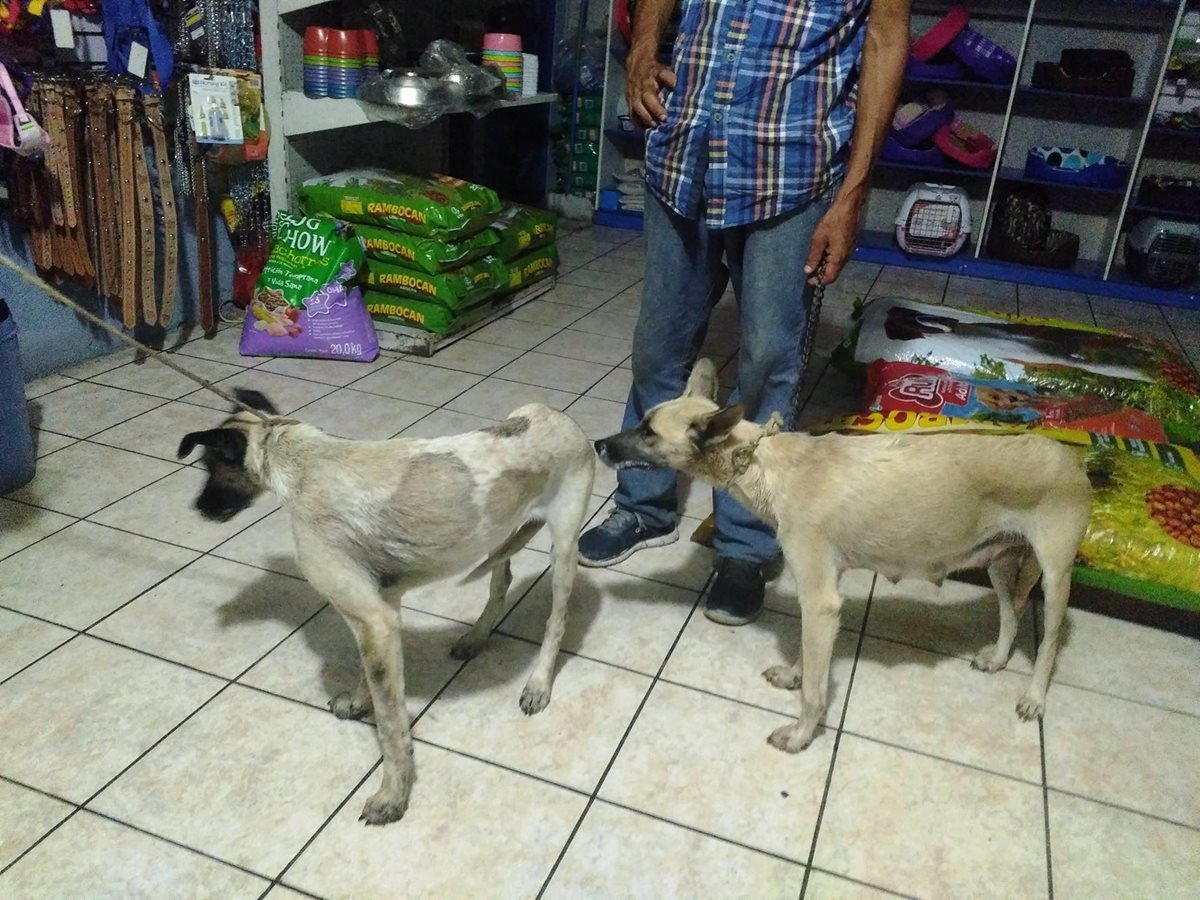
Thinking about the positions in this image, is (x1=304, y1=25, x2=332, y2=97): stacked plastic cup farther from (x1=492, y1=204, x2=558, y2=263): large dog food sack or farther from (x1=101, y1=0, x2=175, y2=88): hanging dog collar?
(x1=492, y1=204, x2=558, y2=263): large dog food sack

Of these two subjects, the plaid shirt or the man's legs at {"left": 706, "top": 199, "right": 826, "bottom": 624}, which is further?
the man's legs at {"left": 706, "top": 199, "right": 826, "bottom": 624}

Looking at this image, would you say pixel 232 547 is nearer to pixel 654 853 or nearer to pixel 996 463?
pixel 654 853

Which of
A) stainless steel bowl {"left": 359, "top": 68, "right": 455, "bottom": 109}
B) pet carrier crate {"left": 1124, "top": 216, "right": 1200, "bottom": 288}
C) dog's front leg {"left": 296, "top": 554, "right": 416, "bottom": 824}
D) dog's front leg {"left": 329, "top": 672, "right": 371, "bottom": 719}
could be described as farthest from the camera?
pet carrier crate {"left": 1124, "top": 216, "right": 1200, "bottom": 288}

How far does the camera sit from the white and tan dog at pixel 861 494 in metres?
1.74

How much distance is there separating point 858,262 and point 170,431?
4.26 metres

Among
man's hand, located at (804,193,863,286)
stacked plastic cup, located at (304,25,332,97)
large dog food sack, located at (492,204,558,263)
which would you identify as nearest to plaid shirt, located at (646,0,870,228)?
man's hand, located at (804,193,863,286)

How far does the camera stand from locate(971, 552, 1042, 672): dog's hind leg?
78.9 inches

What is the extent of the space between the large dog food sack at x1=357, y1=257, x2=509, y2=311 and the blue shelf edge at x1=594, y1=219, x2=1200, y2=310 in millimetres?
2921

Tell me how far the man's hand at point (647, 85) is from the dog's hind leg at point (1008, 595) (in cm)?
125

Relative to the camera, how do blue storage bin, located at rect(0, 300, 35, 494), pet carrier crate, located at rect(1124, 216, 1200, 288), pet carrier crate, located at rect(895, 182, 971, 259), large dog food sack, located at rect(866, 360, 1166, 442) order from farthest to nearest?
1. pet carrier crate, located at rect(895, 182, 971, 259)
2. pet carrier crate, located at rect(1124, 216, 1200, 288)
3. large dog food sack, located at rect(866, 360, 1166, 442)
4. blue storage bin, located at rect(0, 300, 35, 494)

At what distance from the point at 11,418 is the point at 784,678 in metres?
2.08

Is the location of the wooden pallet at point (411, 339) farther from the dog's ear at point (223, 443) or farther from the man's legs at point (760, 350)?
the dog's ear at point (223, 443)

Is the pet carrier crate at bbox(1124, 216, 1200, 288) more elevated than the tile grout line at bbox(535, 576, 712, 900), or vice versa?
the pet carrier crate at bbox(1124, 216, 1200, 288)

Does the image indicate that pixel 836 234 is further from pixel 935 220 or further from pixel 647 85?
pixel 935 220
